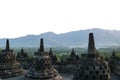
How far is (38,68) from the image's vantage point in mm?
39156

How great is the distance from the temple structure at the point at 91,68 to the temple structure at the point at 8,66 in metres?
26.3

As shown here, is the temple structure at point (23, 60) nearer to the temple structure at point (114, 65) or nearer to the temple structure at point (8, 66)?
the temple structure at point (8, 66)

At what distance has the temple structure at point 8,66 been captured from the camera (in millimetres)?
47719

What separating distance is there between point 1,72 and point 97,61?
27650mm

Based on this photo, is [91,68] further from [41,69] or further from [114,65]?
[114,65]

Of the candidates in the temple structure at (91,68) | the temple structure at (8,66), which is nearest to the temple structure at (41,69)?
the temple structure at (8,66)

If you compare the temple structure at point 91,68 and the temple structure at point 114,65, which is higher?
the temple structure at point 91,68

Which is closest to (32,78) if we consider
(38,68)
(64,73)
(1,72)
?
(38,68)

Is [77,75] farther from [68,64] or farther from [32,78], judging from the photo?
[68,64]

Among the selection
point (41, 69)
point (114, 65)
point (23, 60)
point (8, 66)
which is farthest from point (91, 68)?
point (23, 60)

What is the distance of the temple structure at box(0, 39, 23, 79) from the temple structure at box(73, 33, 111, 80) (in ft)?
86.2

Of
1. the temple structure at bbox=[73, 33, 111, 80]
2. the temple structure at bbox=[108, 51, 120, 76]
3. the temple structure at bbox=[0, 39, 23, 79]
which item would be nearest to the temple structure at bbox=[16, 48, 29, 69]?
the temple structure at bbox=[0, 39, 23, 79]

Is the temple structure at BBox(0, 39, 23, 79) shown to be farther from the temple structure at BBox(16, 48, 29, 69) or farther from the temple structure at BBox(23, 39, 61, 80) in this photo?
the temple structure at BBox(23, 39, 61, 80)

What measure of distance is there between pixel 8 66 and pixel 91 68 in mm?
27659
